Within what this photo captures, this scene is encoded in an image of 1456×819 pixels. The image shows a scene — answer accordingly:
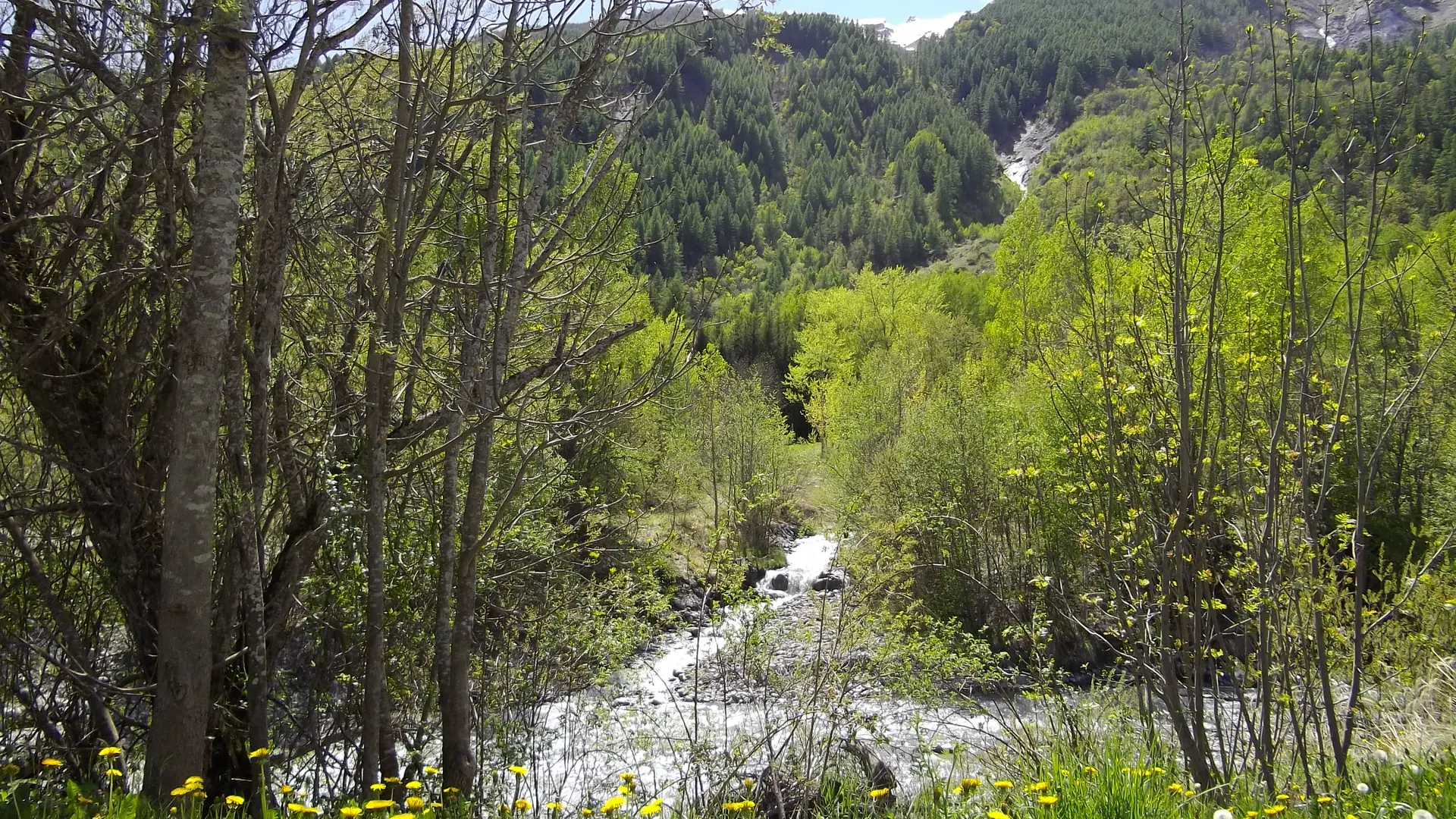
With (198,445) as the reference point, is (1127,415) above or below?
below

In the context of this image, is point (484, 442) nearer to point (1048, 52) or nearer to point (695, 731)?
point (695, 731)

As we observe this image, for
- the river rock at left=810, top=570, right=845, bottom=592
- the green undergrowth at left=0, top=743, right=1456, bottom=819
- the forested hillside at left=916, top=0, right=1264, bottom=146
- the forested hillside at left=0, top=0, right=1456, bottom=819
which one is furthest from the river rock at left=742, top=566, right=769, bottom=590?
the forested hillside at left=916, top=0, right=1264, bottom=146

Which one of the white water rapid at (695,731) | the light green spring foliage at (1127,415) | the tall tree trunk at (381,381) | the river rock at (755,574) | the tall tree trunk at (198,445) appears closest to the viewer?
the tall tree trunk at (198,445)

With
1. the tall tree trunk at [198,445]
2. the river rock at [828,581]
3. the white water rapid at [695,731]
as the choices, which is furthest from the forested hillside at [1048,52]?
the tall tree trunk at [198,445]

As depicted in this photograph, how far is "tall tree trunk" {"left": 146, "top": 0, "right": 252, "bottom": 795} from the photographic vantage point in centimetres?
324

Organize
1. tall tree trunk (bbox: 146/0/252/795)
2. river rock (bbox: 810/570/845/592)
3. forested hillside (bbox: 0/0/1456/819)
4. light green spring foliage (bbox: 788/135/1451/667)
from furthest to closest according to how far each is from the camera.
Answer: river rock (bbox: 810/570/845/592) → light green spring foliage (bbox: 788/135/1451/667) → forested hillside (bbox: 0/0/1456/819) → tall tree trunk (bbox: 146/0/252/795)

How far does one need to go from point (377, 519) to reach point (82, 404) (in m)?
1.55

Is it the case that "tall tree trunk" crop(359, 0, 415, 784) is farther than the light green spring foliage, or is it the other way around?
"tall tree trunk" crop(359, 0, 415, 784)

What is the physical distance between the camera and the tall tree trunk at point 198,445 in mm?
3238

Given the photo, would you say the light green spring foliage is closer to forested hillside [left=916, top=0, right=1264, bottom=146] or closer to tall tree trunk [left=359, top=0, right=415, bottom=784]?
tall tree trunk [left=359, top=0, right=415, bottom=784]

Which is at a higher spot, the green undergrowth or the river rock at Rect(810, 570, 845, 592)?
the green undergrowth

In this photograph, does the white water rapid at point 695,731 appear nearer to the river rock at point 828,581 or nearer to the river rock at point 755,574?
the river rock at point 828,581

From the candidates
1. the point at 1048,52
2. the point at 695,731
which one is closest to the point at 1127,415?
the point at 695,731

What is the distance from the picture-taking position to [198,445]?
3.26 metres
